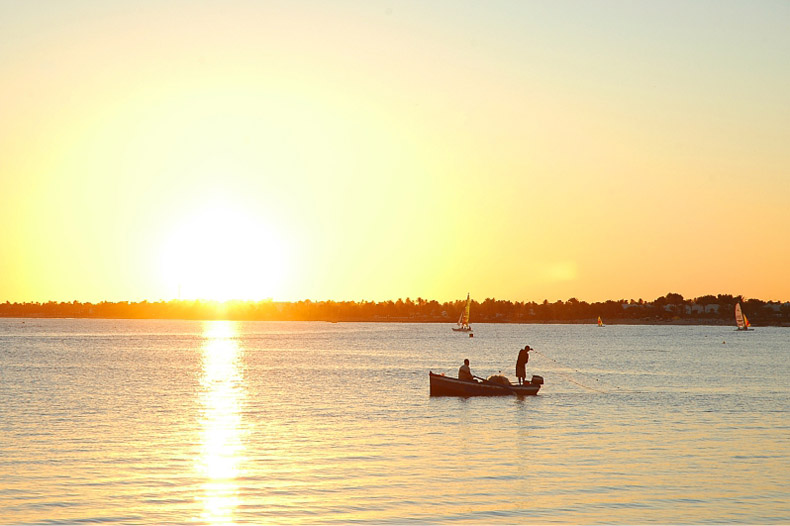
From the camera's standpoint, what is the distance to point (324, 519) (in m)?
20.7

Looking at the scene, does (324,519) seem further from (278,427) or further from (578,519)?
(278,427)

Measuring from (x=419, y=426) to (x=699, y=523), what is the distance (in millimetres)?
19562

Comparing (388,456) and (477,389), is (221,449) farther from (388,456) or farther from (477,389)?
(477,389)

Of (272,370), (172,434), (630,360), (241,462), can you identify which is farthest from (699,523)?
(630,360)

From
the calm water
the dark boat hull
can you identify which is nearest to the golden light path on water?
the calm water

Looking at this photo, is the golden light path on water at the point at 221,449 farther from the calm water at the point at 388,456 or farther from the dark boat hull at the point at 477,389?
the dark boat hull at the point at 477,389

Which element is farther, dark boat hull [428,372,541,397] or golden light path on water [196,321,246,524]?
dark boat hull [428,372,541,397]

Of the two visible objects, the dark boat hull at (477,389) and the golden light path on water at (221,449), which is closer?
the golden light path on water at (221,449)

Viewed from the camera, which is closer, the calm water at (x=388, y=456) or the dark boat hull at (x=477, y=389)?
the calm water at (x=388, y=456)

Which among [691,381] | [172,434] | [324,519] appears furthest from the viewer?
[691,381]

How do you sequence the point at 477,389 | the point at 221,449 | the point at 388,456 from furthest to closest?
the point at 477,389
the point at 221,449
the point at 388,456

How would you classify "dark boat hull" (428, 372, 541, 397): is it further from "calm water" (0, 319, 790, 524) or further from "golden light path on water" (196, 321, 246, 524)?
"golden light path on water" (196, 321, 246, 524)

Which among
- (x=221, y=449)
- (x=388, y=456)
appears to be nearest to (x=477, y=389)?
(x=388, y=456)

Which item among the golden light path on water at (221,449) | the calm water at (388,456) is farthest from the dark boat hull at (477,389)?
the golden light path on water at (221,449)
